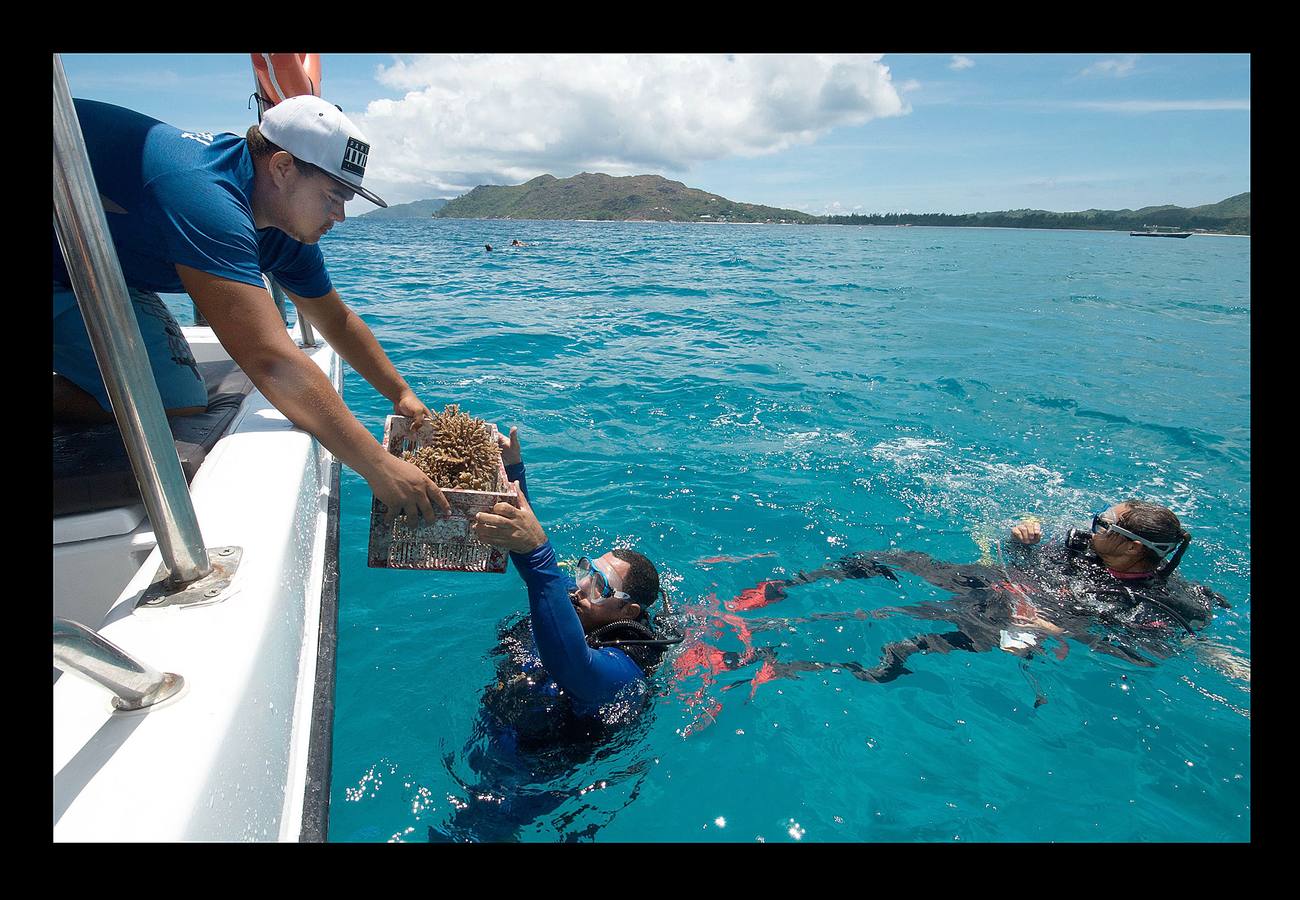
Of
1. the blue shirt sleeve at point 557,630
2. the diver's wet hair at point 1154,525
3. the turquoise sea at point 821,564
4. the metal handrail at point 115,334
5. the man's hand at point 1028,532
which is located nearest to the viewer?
the metal handrail at point 115,334

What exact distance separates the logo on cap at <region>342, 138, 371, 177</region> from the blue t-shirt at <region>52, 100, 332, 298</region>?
38 centimetres

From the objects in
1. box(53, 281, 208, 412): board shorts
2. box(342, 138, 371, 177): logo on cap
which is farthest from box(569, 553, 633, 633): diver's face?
box(342, 138, 371, 177): logo on cap

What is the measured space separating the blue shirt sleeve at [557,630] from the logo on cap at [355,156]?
5.30ft

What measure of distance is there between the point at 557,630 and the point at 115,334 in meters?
1.81

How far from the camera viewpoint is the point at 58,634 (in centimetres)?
119

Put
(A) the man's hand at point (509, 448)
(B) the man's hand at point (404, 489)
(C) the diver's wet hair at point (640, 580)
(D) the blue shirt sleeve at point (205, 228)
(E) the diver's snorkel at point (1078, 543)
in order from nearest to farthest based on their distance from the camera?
(D) the blue shirt sleeve at point (205, 228)
(B) the man's hand at point (404, 489)
(A) the man's hand at point (509, 448)
(C) the diver's wet hair at point (640, 580)
(E) the diver's snorkel at point (1078, 543)

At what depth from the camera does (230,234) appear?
7.64ft

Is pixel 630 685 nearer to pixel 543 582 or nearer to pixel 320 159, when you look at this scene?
pixel 543 582

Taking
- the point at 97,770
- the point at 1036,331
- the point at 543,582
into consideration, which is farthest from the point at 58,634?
the point at 1036,331

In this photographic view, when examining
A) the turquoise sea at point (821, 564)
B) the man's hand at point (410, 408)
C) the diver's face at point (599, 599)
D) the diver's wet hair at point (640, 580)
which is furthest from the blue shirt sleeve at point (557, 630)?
the man's hand at point (410, 408)

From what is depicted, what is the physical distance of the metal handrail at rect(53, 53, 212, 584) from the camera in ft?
4.32

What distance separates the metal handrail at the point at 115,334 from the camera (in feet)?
4.32

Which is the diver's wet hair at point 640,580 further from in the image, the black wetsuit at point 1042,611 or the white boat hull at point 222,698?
the white boat hull at point 222,698
